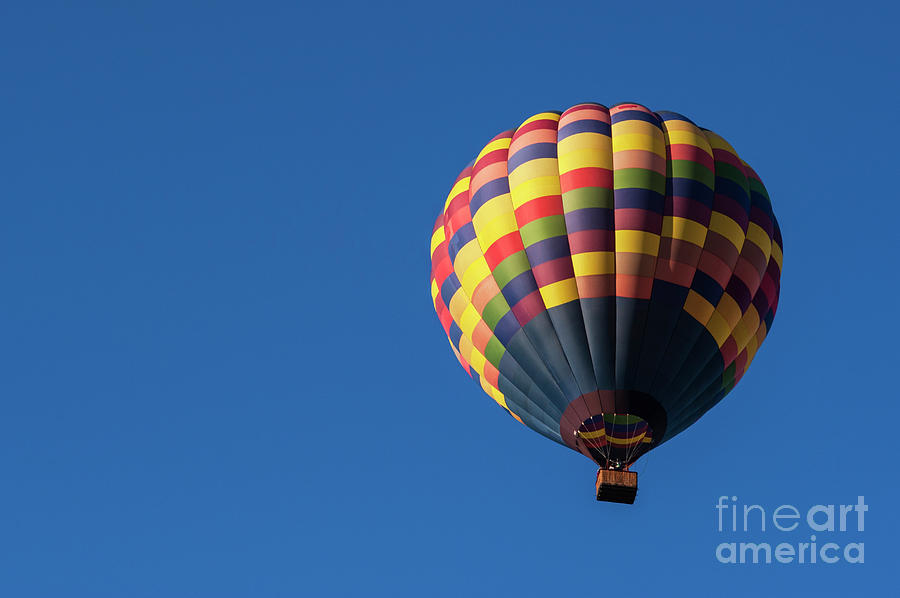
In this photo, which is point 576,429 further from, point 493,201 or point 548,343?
point 493,201

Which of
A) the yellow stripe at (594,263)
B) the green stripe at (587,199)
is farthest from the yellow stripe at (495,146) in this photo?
the yellow stripe at (594,263)

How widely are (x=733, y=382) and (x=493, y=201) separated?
470 cm

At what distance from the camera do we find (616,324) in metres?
29.0

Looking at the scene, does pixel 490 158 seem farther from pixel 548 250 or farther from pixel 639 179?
pixel 639 179

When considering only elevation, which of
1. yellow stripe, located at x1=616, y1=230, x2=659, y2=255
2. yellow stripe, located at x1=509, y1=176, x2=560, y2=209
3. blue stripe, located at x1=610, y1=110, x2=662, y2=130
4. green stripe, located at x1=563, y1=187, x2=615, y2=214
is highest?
blue stripe, located at x1=610, y1=110, x2=662, y2=130

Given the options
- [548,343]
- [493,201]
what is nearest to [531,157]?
[493,201]

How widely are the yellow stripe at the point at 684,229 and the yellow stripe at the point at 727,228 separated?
0.26 metres

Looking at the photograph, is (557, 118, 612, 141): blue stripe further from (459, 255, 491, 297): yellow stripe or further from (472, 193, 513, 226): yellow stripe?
(459, 255, 491, 297): yellow stripe

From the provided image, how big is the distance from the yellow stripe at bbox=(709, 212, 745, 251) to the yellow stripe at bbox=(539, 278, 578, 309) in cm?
239

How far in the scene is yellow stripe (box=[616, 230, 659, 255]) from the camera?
29297mm

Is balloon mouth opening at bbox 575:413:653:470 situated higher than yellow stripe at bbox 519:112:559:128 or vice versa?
yellow stripe at bbox 519:112:559:128

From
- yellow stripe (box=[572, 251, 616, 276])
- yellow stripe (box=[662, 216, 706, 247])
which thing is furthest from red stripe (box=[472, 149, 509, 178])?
yellow stripe (box=[662, 216, 706, 247])

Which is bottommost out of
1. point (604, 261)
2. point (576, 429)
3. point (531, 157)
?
point (576, 429)

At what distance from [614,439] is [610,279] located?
7.84 ft
